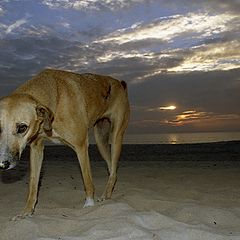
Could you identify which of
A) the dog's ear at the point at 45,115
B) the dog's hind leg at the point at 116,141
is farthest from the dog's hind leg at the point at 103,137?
the dog's ear at the point at 45,115

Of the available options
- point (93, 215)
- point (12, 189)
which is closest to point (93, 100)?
point (93, 215)

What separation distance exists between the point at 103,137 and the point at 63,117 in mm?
2073

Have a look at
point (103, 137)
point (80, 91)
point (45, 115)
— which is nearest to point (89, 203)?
point (45, 115)

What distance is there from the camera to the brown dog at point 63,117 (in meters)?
4.56

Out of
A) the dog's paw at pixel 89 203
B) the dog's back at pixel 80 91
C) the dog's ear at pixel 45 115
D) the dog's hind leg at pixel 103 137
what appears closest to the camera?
the dog's ear at pixel 45 115

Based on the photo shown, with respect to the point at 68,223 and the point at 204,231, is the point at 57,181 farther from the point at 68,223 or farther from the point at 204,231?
the point at 204,231

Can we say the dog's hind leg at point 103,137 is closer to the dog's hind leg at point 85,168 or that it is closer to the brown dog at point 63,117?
the brown dog at point 63,117

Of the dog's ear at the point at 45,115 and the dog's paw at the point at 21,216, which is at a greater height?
the dog's ear at the point at 45,115

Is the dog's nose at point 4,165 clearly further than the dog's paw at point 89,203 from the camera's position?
No

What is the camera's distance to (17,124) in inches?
179

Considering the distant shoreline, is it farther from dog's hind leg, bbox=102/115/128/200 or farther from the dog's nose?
the dog's nose

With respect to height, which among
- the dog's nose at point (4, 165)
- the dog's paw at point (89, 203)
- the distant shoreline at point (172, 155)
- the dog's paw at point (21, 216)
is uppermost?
the dog's nose at point (4, 165)

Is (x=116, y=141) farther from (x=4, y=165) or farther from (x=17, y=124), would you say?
(x=4, y=165)

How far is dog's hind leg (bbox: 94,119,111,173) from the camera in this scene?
7.47 meters
